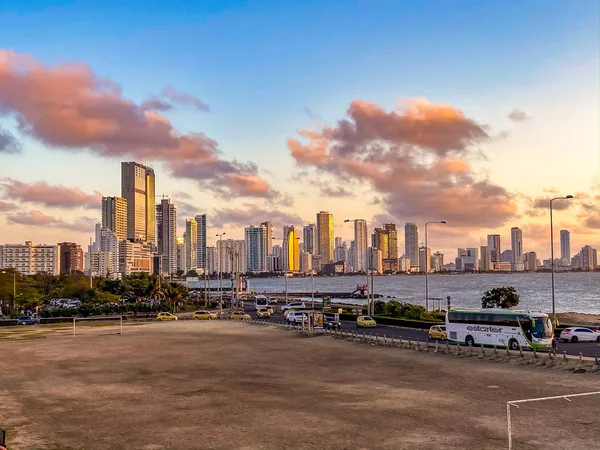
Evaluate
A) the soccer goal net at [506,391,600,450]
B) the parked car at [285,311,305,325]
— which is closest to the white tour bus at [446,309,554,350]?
the soccer goal net at [506,391,600,450]

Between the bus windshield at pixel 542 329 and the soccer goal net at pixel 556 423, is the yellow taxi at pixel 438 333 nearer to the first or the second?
the bus windshield at pixel 542 329

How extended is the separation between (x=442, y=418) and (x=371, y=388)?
7.52m

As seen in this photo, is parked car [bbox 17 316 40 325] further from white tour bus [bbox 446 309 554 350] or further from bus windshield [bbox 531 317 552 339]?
bus windshield [bbox 531 317 552 339]

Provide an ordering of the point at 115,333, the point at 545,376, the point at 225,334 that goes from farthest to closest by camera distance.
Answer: the point at 115,333 → the point at 225,334 → the point at 545,376

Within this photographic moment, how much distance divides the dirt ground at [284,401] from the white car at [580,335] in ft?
50.7

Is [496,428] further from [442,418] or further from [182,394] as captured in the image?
[182,394]

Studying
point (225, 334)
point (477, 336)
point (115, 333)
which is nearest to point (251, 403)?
Result: point (477, 336)

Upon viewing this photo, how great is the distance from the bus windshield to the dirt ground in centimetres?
715

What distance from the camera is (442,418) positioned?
25.0 metres

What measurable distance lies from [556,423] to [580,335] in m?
33.0

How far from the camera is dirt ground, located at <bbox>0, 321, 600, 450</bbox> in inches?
872

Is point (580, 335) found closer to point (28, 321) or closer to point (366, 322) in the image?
point (366, 322)

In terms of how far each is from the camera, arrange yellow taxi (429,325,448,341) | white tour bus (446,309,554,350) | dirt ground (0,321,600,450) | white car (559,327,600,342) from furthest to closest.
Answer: yellow taxi (429,325,448,341) → white car (559,327,600,342) → white tour bus (446,309,554,350) → dirt ground (0,321,600,450)

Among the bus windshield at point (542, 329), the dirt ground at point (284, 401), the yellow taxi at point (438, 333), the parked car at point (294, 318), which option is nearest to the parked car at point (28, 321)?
the parked car at point (294, 318)
